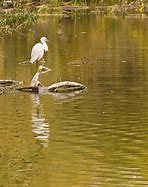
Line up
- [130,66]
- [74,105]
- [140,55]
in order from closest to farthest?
1. [74,105]
2. [130,66]
3. [140,55]

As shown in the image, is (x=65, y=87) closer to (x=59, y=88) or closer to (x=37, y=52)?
(x=59, y=88)

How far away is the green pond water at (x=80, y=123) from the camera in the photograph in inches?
506

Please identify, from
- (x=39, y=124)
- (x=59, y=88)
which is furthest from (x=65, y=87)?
(x=39, y=124)

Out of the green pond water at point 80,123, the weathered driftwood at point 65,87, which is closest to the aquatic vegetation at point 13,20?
the green pond water at point 80,123

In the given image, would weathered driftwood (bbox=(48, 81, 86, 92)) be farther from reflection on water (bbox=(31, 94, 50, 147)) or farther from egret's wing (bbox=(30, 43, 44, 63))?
egret's wing (bbox=(30, 43, 44, 63))

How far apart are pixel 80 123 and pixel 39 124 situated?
0.95 m

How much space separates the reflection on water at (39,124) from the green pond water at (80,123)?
21 mm

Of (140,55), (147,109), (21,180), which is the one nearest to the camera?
(21,180)

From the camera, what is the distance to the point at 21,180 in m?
12.5

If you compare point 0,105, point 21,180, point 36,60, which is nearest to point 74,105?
point 0,105

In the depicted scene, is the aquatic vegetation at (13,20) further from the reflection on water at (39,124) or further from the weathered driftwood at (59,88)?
the weathered driftwood at (59,88)

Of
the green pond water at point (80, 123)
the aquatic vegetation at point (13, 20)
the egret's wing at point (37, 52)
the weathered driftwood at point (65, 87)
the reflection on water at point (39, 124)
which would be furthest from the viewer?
the egret's wing at point (37, 52)

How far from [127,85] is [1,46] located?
17183 millimetres

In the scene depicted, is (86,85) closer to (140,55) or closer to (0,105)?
(0,105)
